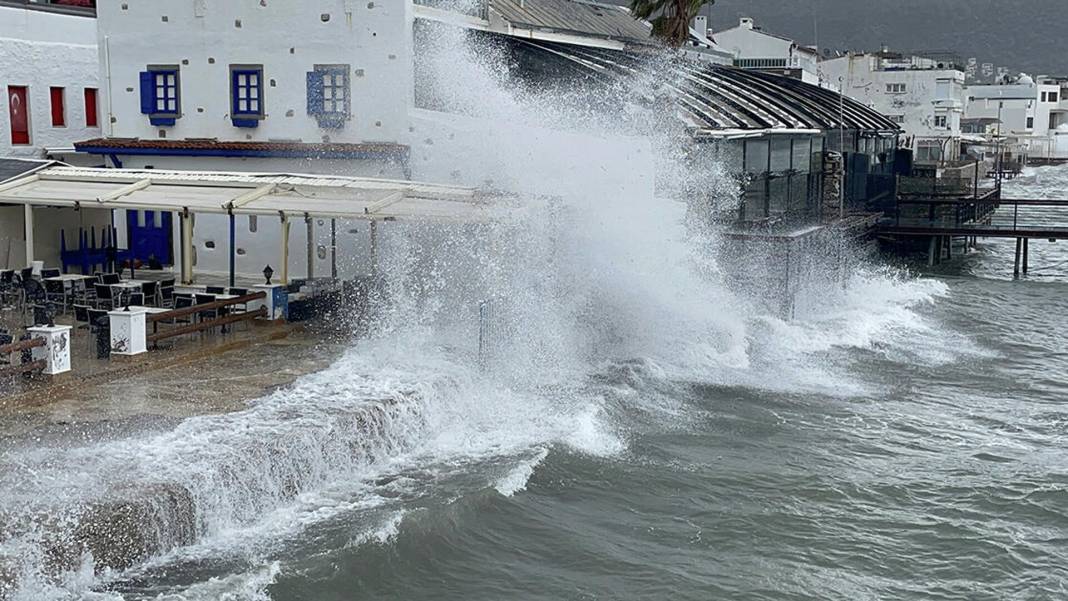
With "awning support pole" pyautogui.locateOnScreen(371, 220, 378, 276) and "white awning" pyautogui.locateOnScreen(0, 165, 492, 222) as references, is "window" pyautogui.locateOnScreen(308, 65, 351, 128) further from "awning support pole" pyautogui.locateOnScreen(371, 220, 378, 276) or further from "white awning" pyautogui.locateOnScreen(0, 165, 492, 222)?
"white awning" pyautogui.locateOnScreen(0, 165, 492, 222)

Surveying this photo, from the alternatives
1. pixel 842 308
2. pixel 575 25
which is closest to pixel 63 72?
pixel 575 25

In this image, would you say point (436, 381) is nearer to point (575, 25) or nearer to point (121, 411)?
point (121, 411)

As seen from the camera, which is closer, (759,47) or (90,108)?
(90,108)

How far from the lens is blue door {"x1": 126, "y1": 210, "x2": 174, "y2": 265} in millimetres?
24547

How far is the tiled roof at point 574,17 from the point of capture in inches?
1253

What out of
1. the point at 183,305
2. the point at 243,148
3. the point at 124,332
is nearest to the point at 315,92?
the point at 243,148

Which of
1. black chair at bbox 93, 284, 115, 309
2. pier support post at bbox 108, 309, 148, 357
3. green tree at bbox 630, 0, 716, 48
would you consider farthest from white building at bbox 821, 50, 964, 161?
pier support post at bbox 108, 309, 148, 357

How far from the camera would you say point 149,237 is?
24.7 metres

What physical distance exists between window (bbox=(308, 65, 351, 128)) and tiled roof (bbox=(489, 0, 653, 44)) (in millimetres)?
7476

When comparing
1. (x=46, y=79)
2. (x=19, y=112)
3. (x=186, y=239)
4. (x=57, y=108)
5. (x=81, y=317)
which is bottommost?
(x=81, y=317)

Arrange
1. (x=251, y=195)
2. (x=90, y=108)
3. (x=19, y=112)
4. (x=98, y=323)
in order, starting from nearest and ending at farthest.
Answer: (x=98, y=323), (x=251, y=195), (x=19, y=112), (x=90, y=108)

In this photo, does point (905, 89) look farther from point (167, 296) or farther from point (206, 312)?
point (206, 312)

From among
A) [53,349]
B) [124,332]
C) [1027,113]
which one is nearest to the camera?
[53,349]

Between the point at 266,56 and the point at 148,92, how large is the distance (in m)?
2.84
